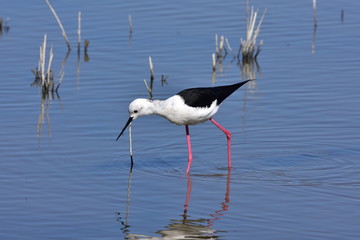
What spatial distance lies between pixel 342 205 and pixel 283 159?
58.4 inches

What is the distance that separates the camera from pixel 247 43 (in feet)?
38.5

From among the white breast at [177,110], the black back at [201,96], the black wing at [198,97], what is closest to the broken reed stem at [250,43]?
the black back at [201,96]

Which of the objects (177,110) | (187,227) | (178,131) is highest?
(177,110)

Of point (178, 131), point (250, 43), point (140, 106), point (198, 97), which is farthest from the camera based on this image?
point (250, 43)

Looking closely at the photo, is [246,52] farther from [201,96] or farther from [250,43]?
[201,96]

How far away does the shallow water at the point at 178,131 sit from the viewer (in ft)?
22.6

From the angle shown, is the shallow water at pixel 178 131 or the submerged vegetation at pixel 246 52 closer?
the shallow water at pixel 178 131

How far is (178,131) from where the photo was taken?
9656mm

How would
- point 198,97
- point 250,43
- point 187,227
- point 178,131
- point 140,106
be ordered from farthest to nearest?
1. point 250,43
2. point 178,131
3. point 198,97
4. point 140,106
5. point 187,227

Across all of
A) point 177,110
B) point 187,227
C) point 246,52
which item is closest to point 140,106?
point 177,110

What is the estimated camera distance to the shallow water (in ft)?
22.6

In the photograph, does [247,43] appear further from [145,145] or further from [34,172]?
[34,172]

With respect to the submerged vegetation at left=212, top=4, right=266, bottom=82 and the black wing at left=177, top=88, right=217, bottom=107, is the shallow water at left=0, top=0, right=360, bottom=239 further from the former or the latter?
the black wing at left=177, top=88, right=217, bottom=107

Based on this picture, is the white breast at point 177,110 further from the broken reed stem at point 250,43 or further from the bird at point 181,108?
the broken reed stem at point 250,43
